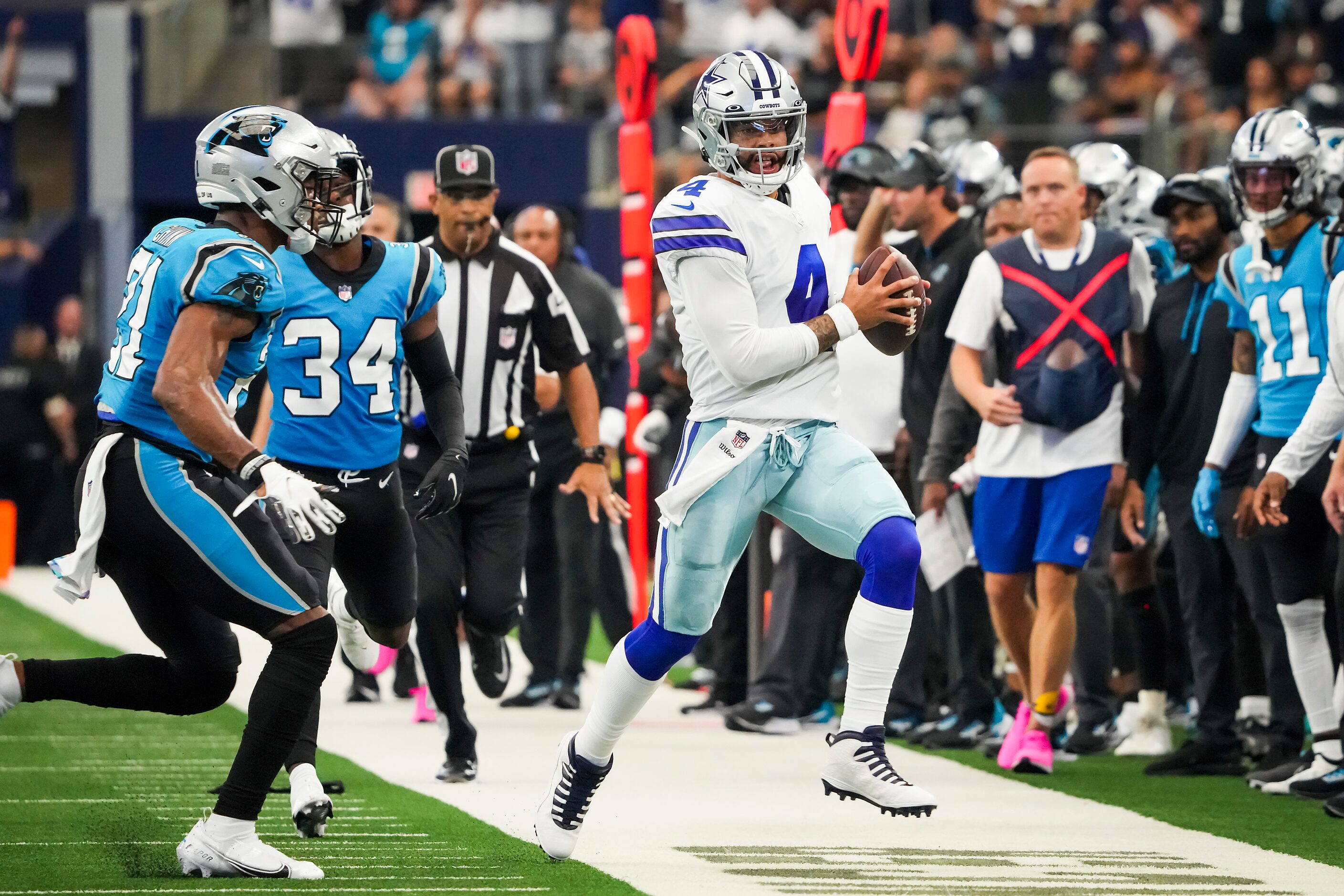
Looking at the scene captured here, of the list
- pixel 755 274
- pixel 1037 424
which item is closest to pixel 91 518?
pixel 755 274

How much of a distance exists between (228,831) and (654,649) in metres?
1.14

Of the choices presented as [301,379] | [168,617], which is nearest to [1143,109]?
[301,379]

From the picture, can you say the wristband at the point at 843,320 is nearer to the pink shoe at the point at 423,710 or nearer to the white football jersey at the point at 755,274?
the white football jersey at the point at 755,274

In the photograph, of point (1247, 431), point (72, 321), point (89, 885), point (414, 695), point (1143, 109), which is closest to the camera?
point (89, 885)

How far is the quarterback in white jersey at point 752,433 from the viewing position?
530 centimetres

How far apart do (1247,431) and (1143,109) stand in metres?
9.98

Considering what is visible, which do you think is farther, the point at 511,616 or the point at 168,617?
the point at 511,616

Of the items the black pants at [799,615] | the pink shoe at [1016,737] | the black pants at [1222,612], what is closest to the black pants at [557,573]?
the black pants at [799,615]

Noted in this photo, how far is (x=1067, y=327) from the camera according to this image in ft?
24.3

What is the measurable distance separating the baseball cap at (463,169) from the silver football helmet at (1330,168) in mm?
2865

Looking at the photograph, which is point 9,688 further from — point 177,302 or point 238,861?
point 177,302

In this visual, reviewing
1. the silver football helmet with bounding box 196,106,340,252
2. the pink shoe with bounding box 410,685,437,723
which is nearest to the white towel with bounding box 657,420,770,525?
the silver football helmet with bounding box 196,106,340,252

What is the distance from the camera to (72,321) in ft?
59.9

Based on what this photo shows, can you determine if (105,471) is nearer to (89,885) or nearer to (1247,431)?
(89,885)
